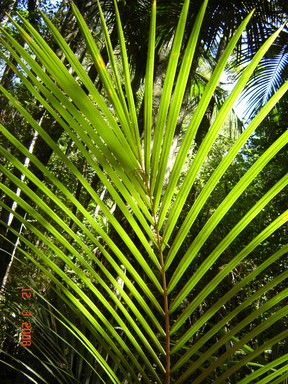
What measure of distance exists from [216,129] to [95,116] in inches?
8.8

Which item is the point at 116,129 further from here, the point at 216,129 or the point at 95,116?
the point at 216,129

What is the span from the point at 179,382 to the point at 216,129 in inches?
21.2

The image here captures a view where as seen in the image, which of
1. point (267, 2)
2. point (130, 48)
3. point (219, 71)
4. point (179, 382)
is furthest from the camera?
point (130, 48)

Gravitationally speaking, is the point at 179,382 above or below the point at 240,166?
below

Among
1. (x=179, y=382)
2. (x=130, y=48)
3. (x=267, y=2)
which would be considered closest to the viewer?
(x=179, y=382)

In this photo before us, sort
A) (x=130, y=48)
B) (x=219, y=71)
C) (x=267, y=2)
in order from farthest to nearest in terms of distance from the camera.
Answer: (x=130, y=48) < (x=267, y=2) < (x=219, y=71)

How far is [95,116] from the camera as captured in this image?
2.15 ft

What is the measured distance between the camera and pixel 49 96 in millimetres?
663

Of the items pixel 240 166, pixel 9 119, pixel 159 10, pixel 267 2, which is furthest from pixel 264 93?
pixel 9 119

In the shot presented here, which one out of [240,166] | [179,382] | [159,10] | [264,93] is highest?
[240,166]

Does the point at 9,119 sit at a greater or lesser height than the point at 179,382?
greater

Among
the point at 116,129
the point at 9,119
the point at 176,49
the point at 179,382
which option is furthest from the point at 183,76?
the point at 9,119

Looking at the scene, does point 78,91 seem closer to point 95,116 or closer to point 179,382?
point 95,116

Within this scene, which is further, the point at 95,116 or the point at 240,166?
the point at 240,166
